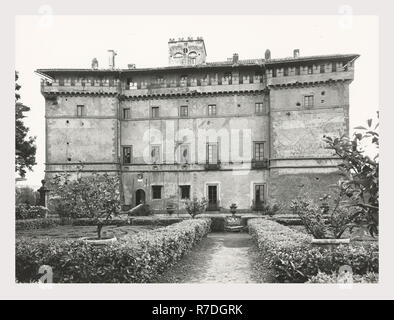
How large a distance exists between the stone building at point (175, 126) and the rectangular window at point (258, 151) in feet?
0.31

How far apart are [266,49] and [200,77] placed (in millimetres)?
6263

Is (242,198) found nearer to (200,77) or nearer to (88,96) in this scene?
(200,77)

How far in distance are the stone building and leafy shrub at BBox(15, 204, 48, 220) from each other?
5964mm

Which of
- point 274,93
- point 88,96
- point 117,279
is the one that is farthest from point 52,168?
point 117,279

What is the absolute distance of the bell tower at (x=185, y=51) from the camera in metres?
37.2

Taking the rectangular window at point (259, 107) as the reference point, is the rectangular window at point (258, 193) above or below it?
below

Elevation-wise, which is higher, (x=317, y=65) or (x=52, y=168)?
(x=317, y=65)

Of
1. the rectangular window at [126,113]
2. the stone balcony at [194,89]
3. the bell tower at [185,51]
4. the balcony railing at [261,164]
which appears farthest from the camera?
the bell tower at [185,51]

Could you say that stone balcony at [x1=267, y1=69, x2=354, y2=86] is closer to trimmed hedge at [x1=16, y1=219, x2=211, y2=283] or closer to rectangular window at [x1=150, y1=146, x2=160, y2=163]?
rectangular window at [x1=150, y1=146, x2=160, y2=163]

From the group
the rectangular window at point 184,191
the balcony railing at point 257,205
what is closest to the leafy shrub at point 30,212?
the rectangular window at point 184,191

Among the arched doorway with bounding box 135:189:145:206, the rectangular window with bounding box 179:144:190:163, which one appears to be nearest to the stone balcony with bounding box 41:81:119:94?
the rectangular window with bounding box 179:144:190:163

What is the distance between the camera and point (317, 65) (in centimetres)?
2959

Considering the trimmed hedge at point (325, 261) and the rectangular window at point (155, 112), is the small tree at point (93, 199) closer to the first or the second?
the trimmed hedge at point (325, 261)
